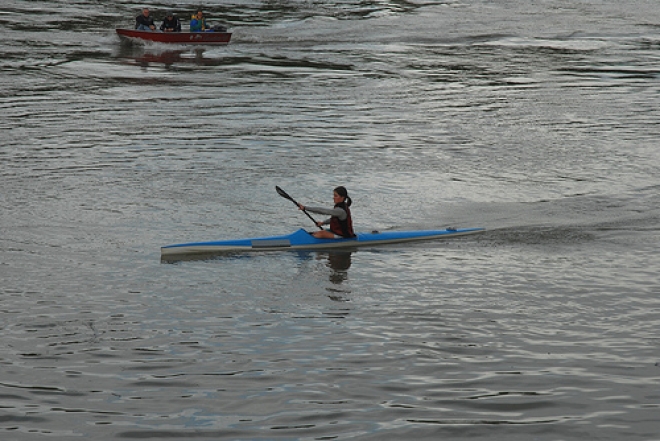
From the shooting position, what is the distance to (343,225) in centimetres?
1612

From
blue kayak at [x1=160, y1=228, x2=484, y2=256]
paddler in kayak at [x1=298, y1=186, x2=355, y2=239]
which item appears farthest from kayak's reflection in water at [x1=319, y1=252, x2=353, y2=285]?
paddler in kayak at [x1=298, y1=186, x2=355, y2=239]

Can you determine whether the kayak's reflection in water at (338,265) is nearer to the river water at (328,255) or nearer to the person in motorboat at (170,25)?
the river water at (328,255)

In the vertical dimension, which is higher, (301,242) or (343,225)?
(343,225)

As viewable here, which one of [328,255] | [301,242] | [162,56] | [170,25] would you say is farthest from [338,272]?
[170,25]

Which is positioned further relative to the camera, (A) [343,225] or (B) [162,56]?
(B) [162,56]

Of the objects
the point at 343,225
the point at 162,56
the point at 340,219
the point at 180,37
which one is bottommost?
the point at 343,225

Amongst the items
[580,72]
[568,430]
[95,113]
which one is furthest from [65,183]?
[580,72]

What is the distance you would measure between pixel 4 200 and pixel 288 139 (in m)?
8.64

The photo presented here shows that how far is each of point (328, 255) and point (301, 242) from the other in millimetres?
542

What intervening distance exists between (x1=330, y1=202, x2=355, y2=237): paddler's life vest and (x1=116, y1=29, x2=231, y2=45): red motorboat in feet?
86.0

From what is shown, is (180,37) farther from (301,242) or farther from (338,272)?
(338,272)

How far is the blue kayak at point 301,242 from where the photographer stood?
15055 millimetres

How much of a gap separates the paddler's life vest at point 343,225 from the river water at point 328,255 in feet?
1.56

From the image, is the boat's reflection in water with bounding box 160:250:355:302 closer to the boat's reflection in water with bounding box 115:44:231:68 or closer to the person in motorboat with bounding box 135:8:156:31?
the boat's reflection in water with bounding box 115:44:231:68
